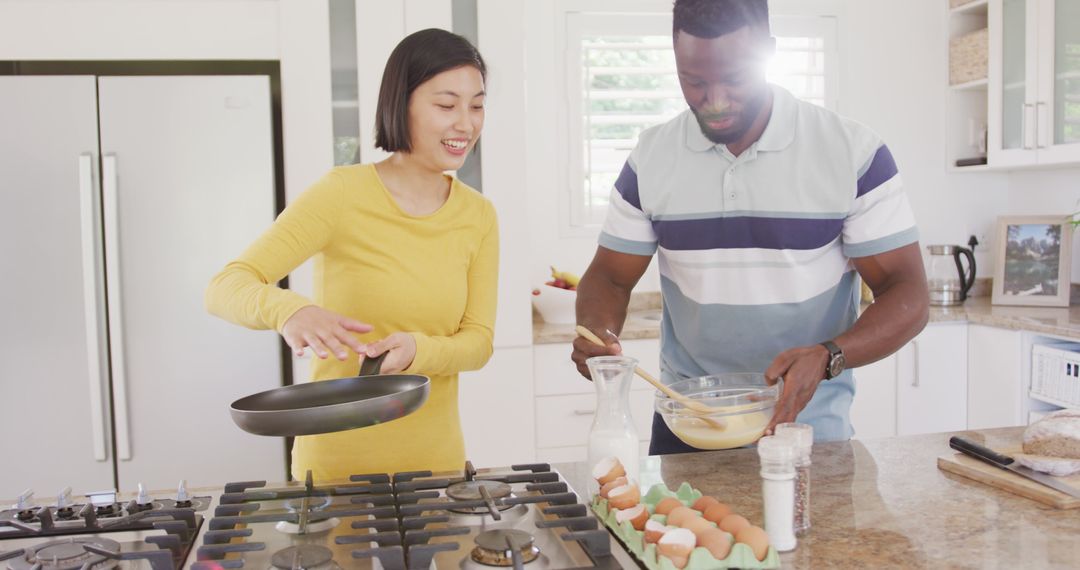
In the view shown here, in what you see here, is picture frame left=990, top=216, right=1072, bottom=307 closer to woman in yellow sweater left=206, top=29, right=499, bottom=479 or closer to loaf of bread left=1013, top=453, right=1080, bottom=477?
loaf of bread left=1013, top=453, right=1080, bottom=477

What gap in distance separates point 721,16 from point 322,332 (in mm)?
797

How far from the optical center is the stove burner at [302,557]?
1.07m

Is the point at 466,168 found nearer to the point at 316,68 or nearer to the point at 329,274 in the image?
the point at 316,68

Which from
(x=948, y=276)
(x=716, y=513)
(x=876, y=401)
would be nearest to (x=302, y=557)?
(x=716, y=513)

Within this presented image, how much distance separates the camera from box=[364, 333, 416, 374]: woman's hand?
1.46 meters

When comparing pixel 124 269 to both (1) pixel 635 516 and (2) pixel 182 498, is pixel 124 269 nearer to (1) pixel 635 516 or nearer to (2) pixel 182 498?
(2) pixel 182 498

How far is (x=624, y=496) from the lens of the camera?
1202 millimetres

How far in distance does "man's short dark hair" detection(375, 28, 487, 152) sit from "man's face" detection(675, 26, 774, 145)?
16.1 inches

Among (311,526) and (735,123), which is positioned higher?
(735,123)

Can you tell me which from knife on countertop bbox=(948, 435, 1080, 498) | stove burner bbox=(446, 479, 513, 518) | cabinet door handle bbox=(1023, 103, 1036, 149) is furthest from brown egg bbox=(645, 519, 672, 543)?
cabinet door handle bbox=(1023, 103, 1036, 149)

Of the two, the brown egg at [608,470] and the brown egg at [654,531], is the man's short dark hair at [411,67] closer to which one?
the brown egg at [608,470]

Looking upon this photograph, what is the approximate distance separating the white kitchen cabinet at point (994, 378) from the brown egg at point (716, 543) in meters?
2.52

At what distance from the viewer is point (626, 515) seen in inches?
45.9

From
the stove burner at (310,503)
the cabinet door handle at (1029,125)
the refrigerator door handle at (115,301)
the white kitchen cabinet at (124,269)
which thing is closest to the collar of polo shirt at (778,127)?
the stove burner at (310,503)
